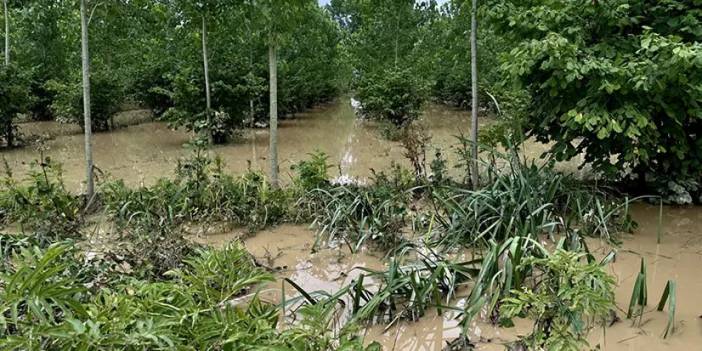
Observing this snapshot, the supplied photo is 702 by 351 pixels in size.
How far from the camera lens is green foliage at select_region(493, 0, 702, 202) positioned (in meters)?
4.58

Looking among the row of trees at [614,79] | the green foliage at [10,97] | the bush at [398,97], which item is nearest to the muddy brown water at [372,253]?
the green foliage at [10,97]

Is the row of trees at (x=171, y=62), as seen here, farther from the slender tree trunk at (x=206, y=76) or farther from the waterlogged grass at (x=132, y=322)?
the waterlogged grass at (x=132, y=322)

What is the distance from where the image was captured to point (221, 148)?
10.4 metres

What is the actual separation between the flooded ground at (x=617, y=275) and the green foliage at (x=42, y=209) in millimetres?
1314

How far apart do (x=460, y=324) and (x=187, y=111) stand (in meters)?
8.58

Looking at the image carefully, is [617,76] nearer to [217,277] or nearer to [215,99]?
[217,277]

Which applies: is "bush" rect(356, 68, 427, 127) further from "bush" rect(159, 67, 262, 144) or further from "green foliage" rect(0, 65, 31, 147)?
"green foliage" rect(0, 65, 31, 147)

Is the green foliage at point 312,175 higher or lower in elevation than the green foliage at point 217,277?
higher

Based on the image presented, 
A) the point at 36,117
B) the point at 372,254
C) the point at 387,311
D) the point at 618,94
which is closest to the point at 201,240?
the point at 372,254

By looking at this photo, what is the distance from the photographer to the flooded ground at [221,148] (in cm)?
841

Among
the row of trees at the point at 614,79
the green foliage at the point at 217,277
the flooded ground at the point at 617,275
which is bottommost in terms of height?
the flooded ground at the point at 617,275

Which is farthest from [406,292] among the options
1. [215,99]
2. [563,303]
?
[215,99]

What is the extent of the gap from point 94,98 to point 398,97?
22.3 ft

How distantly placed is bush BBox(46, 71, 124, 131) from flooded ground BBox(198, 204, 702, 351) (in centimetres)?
790
